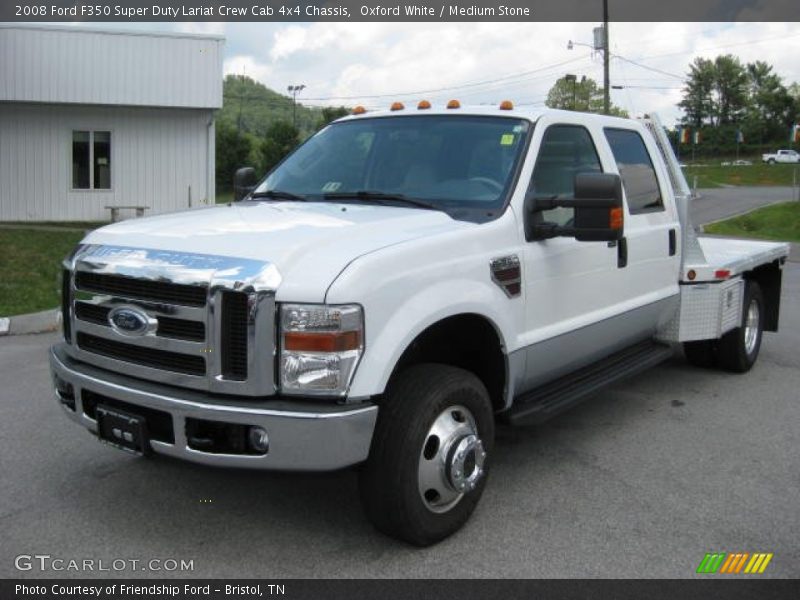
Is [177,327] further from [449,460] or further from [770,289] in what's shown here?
[770,289]

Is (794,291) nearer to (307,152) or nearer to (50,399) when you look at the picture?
(307,152)

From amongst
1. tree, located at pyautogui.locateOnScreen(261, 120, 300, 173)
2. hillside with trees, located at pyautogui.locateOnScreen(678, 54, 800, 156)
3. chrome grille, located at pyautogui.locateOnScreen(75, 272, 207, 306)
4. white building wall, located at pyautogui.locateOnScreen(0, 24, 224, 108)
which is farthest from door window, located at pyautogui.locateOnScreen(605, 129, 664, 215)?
hillside with trees, located at pyautogui.locateOnScreen(678, 54, 800, 156)

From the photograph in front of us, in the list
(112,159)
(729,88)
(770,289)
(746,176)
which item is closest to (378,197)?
(770,289)

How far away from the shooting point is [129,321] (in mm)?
3467

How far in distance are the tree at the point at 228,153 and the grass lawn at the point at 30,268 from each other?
77.7ft

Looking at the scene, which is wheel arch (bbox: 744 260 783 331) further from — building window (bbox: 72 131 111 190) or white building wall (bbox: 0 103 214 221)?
building window (bbox: 72 131 111 190)

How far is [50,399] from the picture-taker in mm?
6016

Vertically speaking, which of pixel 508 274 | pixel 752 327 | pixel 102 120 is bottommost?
pixel 752 327

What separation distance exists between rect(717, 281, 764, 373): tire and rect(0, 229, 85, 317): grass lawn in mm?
7462

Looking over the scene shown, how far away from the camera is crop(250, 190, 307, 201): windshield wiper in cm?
470

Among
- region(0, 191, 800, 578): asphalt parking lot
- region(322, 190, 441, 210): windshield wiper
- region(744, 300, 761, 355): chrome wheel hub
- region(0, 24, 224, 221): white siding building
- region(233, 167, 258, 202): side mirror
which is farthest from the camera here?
region(0, 24, 224, 221): white siding building

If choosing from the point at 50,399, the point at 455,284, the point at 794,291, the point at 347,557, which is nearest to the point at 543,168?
the point at 455,284

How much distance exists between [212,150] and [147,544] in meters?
20.2

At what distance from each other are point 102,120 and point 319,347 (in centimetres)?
2083
